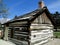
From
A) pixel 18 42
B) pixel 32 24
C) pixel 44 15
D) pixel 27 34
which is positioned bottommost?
pixel 18 42

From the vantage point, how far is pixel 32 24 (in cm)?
1199

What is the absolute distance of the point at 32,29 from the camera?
1198 centimetres

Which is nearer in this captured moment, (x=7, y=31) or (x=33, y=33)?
(x=33, y=33)

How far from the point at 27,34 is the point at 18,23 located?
2155mm

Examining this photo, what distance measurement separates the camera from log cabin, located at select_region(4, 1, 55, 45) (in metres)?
11.8

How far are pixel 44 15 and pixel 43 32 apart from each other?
6.31ft

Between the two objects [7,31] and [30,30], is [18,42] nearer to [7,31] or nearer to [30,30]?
[30,30]

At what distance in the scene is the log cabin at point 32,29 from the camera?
38.7ft

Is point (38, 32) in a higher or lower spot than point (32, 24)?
lower

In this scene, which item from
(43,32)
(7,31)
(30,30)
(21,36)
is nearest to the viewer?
(30,30)

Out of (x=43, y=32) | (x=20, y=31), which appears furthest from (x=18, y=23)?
(x=43, y=32)

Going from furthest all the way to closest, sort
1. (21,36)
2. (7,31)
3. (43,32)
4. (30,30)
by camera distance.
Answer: (7,31), (43,32), (21,36), (30,30)

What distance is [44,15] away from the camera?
14.2 m

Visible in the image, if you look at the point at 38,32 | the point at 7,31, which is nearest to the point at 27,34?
the point at 38,32
